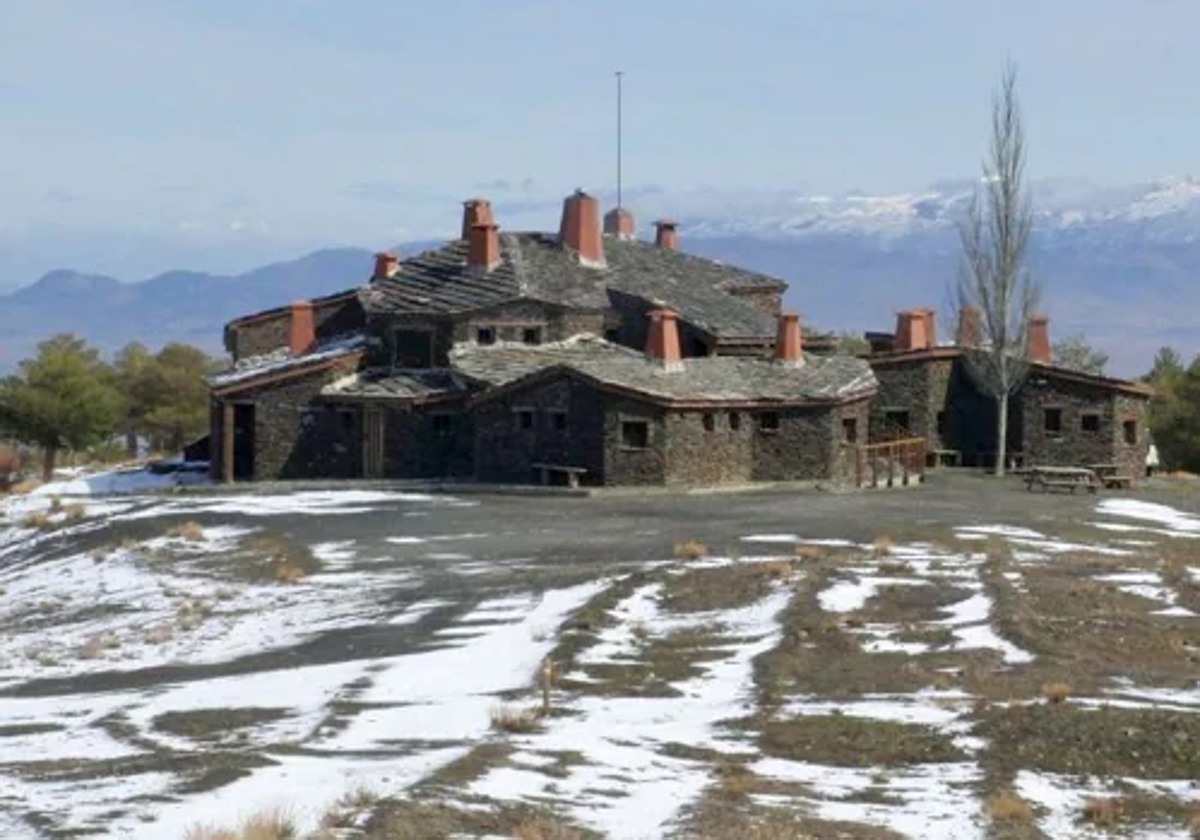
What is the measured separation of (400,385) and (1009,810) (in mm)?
37511

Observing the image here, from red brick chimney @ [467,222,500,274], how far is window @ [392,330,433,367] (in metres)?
3.22

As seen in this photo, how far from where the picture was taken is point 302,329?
196 ft

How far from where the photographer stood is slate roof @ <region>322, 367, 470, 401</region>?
172 feet

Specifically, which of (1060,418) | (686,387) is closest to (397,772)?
(686,387)

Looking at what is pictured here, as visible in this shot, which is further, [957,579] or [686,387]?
[686,387]

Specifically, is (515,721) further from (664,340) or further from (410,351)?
(410,351)

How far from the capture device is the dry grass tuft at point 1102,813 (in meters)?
17.3

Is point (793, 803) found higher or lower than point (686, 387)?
lower

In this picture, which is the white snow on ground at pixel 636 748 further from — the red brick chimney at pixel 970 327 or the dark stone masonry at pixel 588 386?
the red brick chimney at pixel 970 327

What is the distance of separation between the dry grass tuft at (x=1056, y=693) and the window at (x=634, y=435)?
26961 millimetres

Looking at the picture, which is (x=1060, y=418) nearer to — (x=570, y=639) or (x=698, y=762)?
(x=570, y=639)

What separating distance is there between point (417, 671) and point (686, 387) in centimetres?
2596

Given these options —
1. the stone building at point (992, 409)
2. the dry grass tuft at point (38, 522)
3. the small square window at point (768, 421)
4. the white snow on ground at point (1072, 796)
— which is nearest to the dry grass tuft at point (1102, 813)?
the white snow on ground at point (1072, 796)

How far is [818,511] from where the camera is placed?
4316 centimetres
